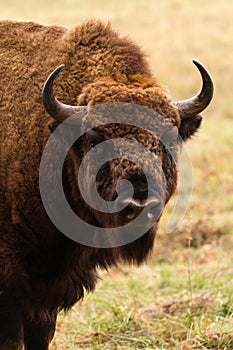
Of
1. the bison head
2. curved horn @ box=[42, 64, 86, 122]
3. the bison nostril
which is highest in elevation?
curved horn @ box=[42, 64, 86, 122]

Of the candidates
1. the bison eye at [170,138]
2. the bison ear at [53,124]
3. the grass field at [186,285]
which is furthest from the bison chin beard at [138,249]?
the bison ear at [53,124]

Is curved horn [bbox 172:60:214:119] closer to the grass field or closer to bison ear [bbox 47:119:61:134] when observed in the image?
the grass field

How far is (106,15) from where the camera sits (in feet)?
108

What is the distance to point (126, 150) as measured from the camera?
5094mm

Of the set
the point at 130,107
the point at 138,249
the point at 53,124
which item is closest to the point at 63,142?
the point at 53,124

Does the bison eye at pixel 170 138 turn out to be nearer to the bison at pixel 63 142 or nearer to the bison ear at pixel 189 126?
the bison at pixel 63 142

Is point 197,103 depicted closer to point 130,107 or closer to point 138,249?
point 130,107

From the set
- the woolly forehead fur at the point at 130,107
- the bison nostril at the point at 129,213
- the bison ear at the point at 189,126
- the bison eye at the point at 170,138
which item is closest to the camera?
the bison nostril at the point at 129,213

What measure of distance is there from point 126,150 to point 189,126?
92cm

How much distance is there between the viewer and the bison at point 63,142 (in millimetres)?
5363

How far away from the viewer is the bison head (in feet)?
16.5

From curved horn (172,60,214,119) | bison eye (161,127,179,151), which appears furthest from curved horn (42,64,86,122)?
curved horn (172,60,214,119)

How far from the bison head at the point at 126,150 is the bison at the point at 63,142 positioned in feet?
0.03

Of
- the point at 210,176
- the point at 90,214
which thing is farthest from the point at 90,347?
the point at 210,176
